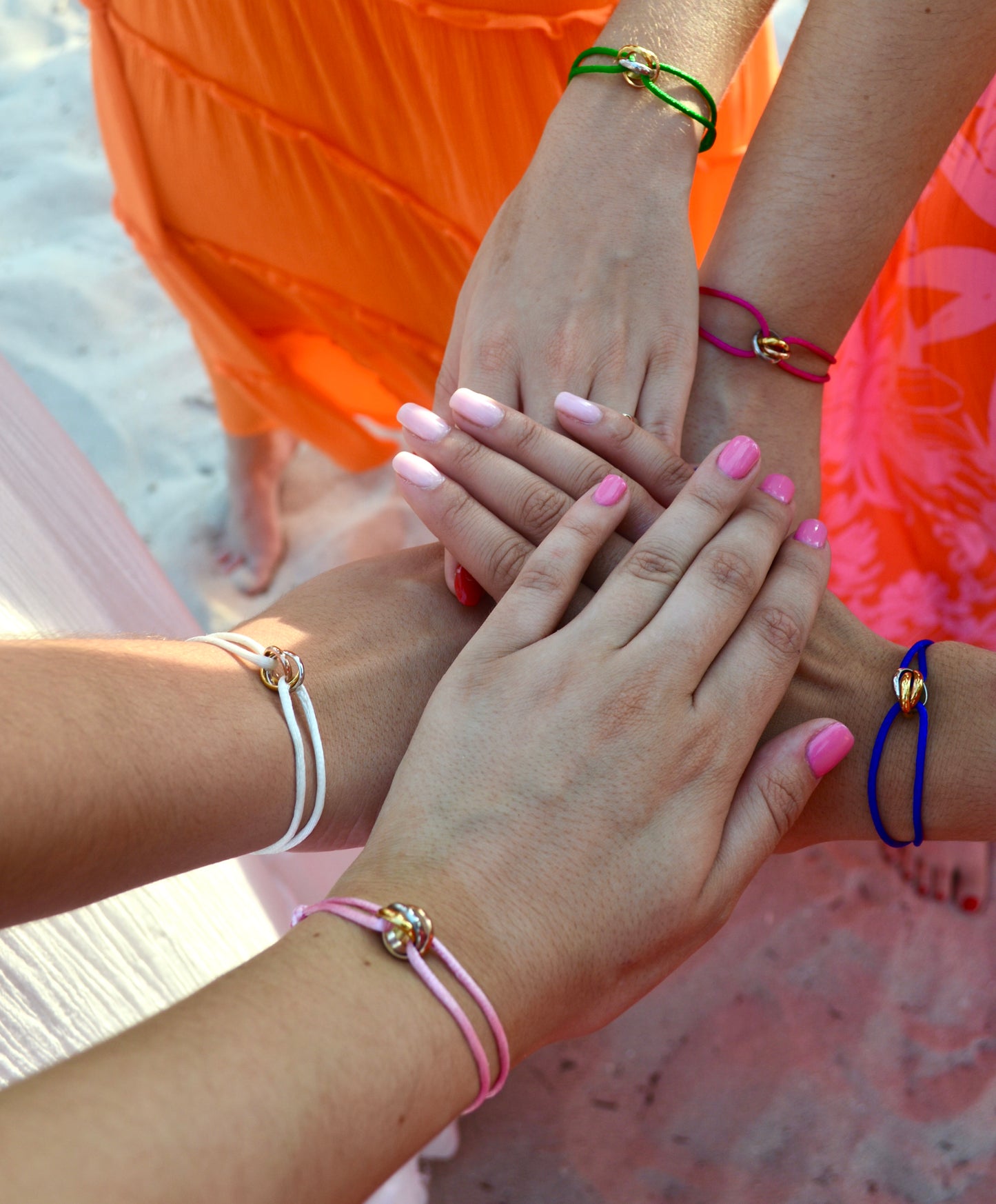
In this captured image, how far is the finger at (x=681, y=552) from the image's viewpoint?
778 mm

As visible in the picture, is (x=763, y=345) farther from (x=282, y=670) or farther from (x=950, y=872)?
(x=950, y=872)

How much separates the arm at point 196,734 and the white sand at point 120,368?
0.95 meters

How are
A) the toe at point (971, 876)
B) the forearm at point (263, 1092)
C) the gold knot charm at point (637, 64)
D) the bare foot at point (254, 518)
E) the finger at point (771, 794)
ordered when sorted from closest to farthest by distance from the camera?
the forearm at point (263, 1092), the finger at point (771, 794), the gold knot charm at point (637, 64), the toe at point (971, 876), the bare foot at point (254, 518)

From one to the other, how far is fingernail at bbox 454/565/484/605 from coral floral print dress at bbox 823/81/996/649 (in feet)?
2.02

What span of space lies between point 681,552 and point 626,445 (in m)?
0.13

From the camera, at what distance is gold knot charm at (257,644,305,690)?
32.0 inches

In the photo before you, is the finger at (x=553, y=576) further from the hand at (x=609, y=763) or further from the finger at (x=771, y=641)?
the finger at (x=771, y=641)

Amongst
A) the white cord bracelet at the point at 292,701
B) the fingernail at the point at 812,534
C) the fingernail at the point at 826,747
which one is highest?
the fingernail at the point at 812,534

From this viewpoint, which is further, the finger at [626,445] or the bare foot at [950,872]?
the bare foot at [950,872]

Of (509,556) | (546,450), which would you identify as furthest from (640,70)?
(509,556)

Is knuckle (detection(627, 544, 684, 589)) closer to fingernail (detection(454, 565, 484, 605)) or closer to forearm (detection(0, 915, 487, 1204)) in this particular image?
fingernail (detection(454, 565, 484, 605))

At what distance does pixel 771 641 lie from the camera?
0.81 m

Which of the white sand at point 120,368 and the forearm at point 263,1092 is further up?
the forearm at point 263,1092

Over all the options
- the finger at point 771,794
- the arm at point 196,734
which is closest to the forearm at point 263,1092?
the arm at point 196,734
